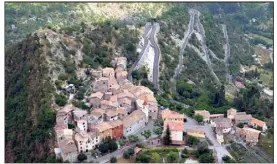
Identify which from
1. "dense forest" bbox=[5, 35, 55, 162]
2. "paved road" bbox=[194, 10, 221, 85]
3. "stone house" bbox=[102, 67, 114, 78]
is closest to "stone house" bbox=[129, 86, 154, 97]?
"stone house" bbox=[102, 67, 114, 78]

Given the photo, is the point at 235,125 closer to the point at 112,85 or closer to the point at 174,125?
the point at 174,125

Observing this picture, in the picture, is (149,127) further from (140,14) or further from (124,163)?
(140,14)

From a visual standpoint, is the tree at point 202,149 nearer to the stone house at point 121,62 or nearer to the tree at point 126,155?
the tree at point 126,155

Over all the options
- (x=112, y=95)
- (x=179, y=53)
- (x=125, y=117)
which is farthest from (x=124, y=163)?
(x=179, y=53)

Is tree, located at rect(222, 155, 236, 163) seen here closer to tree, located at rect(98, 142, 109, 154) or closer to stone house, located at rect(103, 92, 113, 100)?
tree, located at rect(98, 142, 109, 154)

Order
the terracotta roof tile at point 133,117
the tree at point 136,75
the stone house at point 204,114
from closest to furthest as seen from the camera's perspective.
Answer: the terracotta roof tile at point 133,117 < the stone house at point 204,114 < the tree at point 136,75

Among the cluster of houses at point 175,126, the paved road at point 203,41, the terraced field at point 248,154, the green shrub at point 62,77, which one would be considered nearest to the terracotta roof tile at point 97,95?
the green shrub at point 62,77

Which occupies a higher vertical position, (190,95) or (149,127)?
(190,95)
